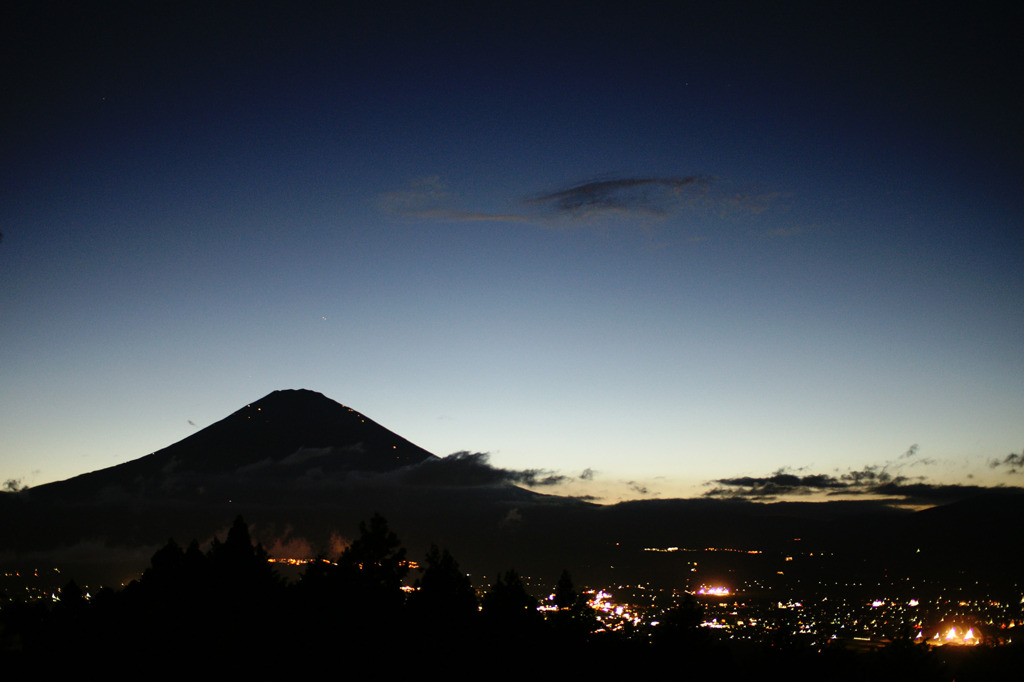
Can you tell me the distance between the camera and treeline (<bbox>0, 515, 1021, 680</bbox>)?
29.8 meters

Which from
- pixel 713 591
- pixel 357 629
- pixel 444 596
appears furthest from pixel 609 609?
pixel 357 629

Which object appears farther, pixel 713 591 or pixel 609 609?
pixel 713 591

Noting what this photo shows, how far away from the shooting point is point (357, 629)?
33.2 m

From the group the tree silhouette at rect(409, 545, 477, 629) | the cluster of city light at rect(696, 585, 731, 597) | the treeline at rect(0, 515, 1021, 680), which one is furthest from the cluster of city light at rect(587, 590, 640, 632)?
the tree silhouette at rect(409, 545, 477, 629)

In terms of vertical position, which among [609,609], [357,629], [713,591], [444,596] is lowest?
[713,591]

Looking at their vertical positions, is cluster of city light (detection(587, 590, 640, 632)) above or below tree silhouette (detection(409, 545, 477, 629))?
below

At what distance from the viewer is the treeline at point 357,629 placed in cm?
A: 2975

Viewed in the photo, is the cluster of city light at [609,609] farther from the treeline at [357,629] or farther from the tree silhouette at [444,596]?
the tree silhouette at [444,596]

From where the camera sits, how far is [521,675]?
116 ft

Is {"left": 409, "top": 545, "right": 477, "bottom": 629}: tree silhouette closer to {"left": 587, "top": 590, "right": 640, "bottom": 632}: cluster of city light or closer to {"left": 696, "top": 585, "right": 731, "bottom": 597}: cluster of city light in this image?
{"left": 587, "top": 590, "right": 640, "bottom": 632}: cluster of city light

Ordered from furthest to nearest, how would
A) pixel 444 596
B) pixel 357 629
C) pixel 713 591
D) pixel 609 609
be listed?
pixel 713 591, pixel 609 609, pixel 444 596, pixel 357 629

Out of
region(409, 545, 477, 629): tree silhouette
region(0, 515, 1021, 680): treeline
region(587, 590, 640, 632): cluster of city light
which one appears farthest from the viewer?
region(587, 590, 640, 632): cluster of city light

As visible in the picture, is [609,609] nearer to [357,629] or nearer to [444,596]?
[444,596]

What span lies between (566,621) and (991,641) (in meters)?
117
